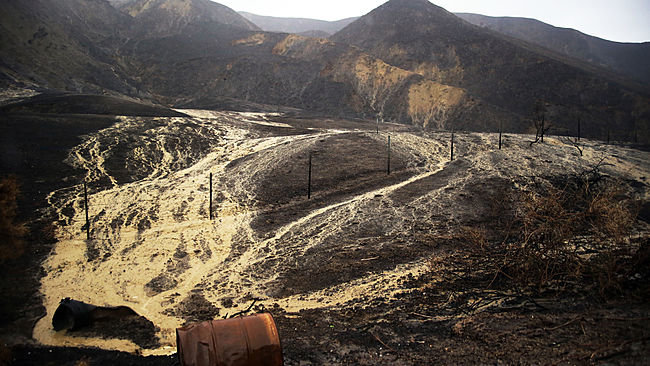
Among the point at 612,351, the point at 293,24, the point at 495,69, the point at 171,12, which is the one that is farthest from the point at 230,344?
the point at 293,24

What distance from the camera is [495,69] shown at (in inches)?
2175

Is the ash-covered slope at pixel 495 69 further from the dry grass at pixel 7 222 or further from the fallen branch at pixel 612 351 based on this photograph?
the dry grass at pixel 7 222

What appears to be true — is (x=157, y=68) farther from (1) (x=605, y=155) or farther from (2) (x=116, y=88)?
(1) (x=605, y=155)

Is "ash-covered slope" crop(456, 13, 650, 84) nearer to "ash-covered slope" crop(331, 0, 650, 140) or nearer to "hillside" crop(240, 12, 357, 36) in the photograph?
"ash-covered slope" crop(331, 0, 650, 140)

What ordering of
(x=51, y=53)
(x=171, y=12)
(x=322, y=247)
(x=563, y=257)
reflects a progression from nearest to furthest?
(x=563, y=257) → (x=322, y=247) → (x=51, y=53) → (x=171, y=12)

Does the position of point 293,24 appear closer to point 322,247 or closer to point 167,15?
point 167,15

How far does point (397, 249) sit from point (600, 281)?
6578 mm

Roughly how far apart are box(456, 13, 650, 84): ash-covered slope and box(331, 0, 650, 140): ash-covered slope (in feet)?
105

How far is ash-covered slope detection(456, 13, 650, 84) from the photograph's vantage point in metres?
86.1

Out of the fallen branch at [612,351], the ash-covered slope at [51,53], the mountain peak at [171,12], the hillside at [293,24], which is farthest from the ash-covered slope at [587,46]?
the fallen branch at [612,351]

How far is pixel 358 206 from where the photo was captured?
59.3 ft

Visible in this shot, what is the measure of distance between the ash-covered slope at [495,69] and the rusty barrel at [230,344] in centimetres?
4331

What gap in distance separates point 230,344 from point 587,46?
361 feet

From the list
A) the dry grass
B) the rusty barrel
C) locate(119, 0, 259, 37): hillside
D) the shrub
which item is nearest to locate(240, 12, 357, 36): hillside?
locate(119, 0, 259, 37): hillside
